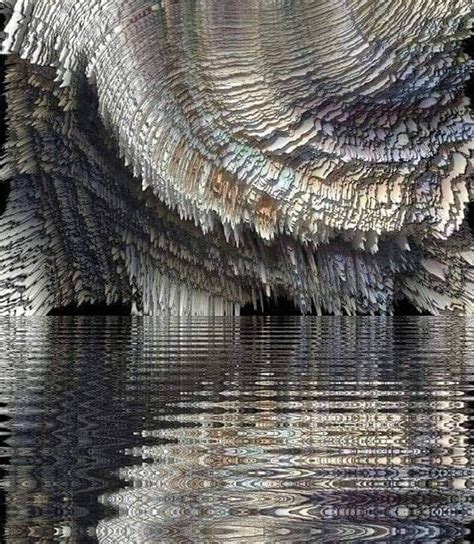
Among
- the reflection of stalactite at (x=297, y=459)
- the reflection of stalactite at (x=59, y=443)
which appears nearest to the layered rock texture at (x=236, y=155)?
the reflection of stalactite at (x=59, y=443)

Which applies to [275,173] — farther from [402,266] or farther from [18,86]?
[18,86]

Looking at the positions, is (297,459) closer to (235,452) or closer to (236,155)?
(235,452)

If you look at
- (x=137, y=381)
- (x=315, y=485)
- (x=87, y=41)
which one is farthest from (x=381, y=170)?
(x=315, y=485)

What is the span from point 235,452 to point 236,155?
4.66m

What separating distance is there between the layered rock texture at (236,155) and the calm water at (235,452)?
328cm

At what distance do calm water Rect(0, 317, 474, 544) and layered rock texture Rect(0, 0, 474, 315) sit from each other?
3.28 metres

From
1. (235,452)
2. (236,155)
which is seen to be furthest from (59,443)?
(236,155)

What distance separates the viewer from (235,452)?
3.29ft

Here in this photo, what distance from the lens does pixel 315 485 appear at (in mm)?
839

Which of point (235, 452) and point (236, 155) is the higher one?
point (236, 155)

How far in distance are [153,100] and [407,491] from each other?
4.75 m

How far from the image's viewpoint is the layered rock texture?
5.35 metres

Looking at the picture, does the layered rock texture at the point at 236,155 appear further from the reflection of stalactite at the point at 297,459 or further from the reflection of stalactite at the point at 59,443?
the reflection of stalactite at the point at 297,459

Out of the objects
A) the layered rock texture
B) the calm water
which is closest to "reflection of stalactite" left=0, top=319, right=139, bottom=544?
the calm water
